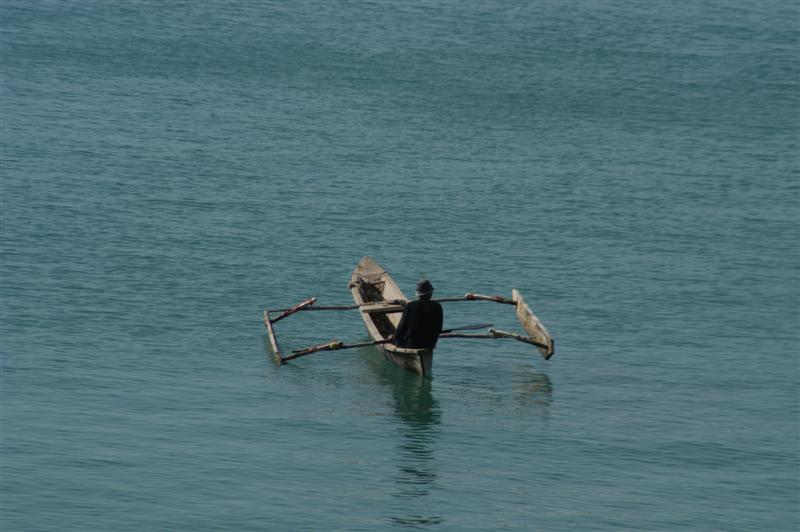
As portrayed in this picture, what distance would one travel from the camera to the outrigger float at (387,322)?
85.9 ft

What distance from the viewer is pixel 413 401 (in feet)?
84.2

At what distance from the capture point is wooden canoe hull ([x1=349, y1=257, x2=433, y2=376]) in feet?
84.1

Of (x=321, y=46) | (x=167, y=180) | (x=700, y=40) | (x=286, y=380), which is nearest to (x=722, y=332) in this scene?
(x=286, y=380)

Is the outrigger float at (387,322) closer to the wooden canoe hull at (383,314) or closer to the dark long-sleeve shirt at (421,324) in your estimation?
the wooden canoe hull at (383,314)

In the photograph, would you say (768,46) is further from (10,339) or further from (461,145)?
(10,339)

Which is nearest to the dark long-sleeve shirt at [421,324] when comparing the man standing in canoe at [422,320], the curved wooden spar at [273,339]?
the man standing in canoe at [422,320]

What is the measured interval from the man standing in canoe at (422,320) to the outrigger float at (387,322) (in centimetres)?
18

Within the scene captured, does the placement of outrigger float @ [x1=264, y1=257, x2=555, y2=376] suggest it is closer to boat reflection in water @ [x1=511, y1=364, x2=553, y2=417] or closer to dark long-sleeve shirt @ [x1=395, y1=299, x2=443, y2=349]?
dark long-sleeve shirt @ [x1=395, y1=299, x2=443, y2=349]

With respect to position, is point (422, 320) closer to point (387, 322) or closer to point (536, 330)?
point (536, 330)

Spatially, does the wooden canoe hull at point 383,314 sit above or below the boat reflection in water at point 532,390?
above

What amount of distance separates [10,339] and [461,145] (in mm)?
23611

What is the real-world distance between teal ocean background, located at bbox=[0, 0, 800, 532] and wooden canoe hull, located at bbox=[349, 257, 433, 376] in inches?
23.2

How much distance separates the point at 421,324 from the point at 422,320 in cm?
9

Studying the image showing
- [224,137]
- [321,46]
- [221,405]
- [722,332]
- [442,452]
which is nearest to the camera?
[442,452]
